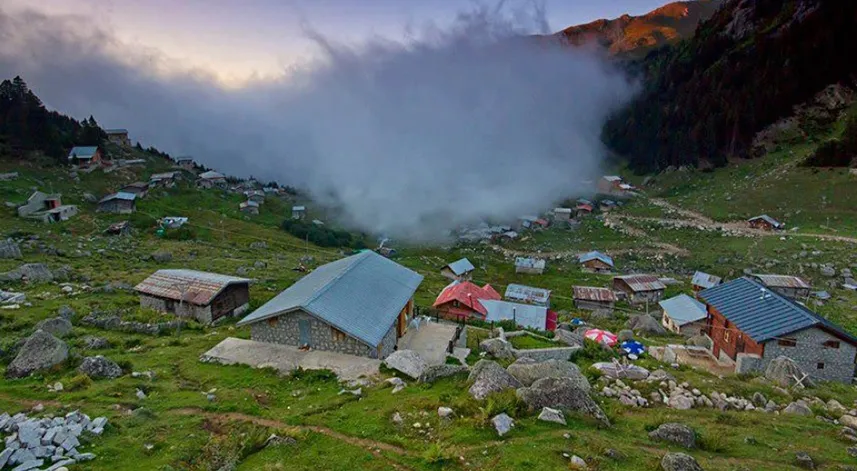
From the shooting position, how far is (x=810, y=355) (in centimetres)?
2492

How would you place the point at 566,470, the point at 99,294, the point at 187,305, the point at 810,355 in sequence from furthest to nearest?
1. the point at 99,294
2. the point at 187,305
3. the point at 810,355
4. the point at 566,470

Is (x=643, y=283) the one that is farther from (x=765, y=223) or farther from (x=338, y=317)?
(x=338, y=317)

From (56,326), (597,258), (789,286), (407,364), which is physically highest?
(56,326)

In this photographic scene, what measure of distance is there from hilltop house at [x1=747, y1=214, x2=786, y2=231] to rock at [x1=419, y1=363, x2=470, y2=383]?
7187cm

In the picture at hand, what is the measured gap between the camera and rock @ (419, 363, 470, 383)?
725 inches

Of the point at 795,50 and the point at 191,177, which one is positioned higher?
the point at 795,50

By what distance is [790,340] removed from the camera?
2481 centimetres

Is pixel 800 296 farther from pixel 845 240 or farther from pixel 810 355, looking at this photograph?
pixel 810 355

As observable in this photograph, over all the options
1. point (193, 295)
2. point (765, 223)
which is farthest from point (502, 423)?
point (765, 223)

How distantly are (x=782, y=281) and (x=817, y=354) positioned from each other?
28.4 meters

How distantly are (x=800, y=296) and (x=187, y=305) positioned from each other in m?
57.3

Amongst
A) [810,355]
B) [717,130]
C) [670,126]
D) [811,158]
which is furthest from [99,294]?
[670,126]

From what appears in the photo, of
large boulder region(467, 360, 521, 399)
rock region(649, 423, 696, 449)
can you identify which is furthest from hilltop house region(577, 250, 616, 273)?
rock region(649, 423, 696, 449)

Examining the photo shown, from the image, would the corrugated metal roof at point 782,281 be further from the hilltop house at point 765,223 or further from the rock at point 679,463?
the rock at point 679,463
